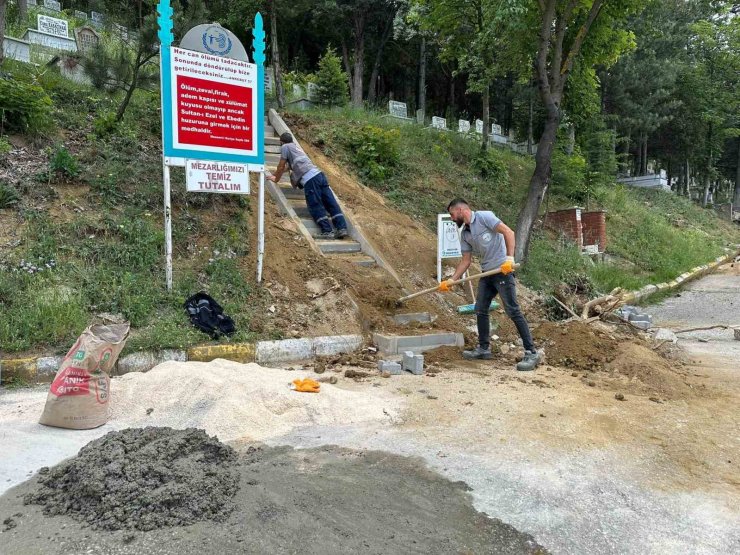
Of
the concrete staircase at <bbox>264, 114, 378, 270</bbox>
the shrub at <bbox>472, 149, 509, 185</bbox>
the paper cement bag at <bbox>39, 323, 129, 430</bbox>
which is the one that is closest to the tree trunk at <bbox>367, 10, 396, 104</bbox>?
the shrub at <bbox>472, 149, 509, 185</bbox>

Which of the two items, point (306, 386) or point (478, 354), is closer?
point (306, 386)

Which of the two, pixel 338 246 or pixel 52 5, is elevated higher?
pixel 52 5

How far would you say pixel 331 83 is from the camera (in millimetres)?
15898

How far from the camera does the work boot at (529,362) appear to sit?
584cm

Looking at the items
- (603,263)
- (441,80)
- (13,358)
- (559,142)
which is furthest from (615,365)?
(441,80)

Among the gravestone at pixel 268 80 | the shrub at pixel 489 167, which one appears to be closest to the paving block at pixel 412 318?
the shrub at pixel 489 167

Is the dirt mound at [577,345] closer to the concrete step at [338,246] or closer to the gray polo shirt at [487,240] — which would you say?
the gray polo shirt at [487,240]

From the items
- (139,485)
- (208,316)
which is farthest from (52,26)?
(139,485)

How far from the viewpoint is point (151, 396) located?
14.3ft

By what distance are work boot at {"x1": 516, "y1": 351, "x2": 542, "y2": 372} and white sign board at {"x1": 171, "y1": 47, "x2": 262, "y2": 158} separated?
13.5ft

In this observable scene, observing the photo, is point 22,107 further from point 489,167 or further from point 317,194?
point 489,167

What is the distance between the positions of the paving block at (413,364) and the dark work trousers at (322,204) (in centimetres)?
335

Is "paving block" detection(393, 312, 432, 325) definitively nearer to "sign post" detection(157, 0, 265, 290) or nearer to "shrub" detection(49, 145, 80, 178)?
"sign post" detection(157, 0, 265, 290)

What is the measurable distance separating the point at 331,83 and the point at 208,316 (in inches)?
463
